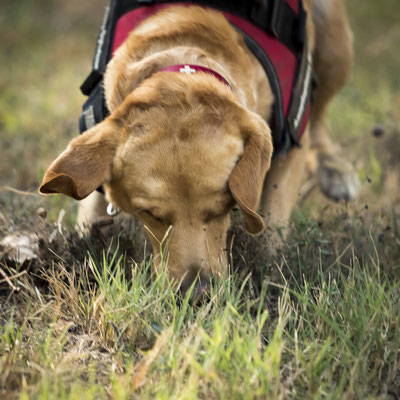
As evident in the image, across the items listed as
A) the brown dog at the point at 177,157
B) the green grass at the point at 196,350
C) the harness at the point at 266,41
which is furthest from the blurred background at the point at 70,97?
the green grass at the point at 196,350

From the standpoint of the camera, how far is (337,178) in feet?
12.0

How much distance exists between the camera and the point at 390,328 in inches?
64.7

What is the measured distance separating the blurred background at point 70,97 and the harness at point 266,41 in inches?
18.4

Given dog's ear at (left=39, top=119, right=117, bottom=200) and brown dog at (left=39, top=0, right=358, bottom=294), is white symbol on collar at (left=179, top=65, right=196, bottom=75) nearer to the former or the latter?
brown dog at (left=39, top=0, right=358, bottom=294)

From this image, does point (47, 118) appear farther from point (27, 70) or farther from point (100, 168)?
point (100, 168)

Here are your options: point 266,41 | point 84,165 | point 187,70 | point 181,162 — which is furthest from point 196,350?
point 266,41

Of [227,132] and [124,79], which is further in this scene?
[124,79]

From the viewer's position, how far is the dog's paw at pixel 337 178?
3.58 metres

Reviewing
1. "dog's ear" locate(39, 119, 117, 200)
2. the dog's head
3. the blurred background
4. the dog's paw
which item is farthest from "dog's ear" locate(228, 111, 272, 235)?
the dog's paw

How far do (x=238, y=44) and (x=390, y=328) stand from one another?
140cm

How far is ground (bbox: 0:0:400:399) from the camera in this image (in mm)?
1381

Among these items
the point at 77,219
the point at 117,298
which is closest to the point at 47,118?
the point at 77,219

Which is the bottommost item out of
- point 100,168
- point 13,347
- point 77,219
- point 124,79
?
point 77,219

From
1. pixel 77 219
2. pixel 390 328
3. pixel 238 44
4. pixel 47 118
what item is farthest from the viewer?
pixel 47 118
